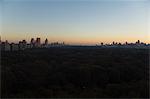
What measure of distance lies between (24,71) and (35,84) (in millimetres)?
2493

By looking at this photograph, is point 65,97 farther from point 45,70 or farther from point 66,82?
point 45,70

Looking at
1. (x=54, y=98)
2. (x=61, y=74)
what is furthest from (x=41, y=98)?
(x=61, y=74)

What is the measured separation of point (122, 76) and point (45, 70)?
12.5 feet

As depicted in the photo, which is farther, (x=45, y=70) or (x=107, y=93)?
(x=45, y=70)

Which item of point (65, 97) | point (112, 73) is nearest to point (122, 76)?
point (112, 73)

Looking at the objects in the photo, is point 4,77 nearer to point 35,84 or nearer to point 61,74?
point 35,84

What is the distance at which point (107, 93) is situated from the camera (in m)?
9.45

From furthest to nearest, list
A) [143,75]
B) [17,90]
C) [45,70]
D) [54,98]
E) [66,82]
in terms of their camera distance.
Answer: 1. [45,70]
2. [143,75]
3. [66,82]
4. [17,90]
5. [54,98]

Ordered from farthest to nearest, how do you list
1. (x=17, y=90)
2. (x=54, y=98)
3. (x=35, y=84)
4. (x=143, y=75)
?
(x=143, y=75) < (x=35, y=84) < (x=17, y=90) < (x=54, y=98)

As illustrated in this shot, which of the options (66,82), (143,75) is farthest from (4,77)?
(143,75)

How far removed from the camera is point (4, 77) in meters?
11.5

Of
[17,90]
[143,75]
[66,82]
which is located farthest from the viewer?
[143,75]

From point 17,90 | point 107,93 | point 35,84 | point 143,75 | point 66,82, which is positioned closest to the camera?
point 107,93

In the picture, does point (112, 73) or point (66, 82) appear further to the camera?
point (112, 73)
